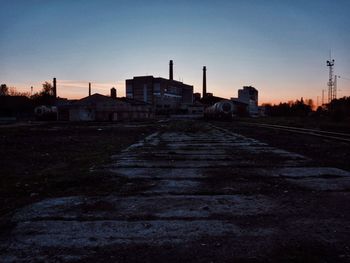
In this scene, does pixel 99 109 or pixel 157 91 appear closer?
pixel 99 109

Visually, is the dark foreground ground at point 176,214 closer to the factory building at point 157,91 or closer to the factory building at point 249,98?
the factory building at point 157,91

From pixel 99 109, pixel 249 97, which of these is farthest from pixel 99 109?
pixel 249 97

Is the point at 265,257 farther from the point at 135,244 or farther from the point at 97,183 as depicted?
the point at 97,183

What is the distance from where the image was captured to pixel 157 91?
77.2 metres

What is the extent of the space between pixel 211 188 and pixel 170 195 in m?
0.80

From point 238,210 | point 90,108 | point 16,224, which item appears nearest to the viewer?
point 16,224

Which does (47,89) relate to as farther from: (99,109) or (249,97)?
(249,97)

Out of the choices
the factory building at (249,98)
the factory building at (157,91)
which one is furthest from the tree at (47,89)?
the factory building at (249,98)

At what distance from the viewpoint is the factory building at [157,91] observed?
7712cm

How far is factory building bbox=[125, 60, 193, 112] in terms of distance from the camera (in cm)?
7712

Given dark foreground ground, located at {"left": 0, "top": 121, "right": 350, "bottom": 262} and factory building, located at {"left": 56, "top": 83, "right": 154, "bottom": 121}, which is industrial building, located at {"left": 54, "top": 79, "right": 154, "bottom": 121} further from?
dark foreground ground, located at {"left": 0, "top": 121, "right": 350, "bottom": 262}

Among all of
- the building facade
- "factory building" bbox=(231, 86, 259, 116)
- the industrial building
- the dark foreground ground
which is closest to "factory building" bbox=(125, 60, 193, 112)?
"factory building" bbox=(231, 86, 259, 116)

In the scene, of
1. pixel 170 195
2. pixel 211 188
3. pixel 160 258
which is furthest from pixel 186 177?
pixel 160 258

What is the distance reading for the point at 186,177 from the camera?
6.39 m
